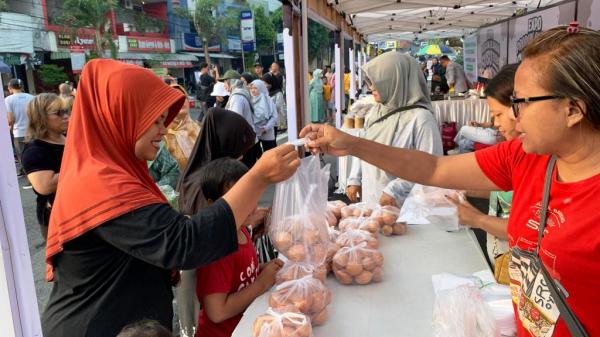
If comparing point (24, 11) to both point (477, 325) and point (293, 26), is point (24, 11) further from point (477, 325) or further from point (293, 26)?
point (477, 325)

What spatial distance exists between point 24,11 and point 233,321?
21175 millimetres

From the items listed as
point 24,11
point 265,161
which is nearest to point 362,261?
point 265,161

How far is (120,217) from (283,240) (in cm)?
58

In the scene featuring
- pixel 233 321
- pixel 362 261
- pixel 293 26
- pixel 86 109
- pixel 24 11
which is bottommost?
pixel 233 321

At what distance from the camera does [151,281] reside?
1339 millimetres

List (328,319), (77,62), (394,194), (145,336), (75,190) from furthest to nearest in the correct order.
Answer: (77,62)
(394,194)
(328,319)
(75,190)
(145,336)

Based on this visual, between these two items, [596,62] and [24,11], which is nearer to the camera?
[596,62]

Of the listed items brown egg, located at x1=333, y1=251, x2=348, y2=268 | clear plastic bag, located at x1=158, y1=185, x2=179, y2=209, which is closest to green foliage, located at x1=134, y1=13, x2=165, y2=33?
clear plastic bag, located at x1=158, y1=185, x2=179, y2=209

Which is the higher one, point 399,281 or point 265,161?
point 265,161

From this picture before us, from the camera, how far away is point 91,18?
17.1 m

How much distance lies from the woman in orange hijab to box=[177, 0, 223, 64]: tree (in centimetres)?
2828

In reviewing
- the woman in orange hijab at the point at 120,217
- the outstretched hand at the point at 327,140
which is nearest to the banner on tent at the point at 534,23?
the outstretched hand at the point at 327,140

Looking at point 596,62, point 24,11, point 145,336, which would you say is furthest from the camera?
point 24,11

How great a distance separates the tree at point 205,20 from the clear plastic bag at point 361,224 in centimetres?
2795
